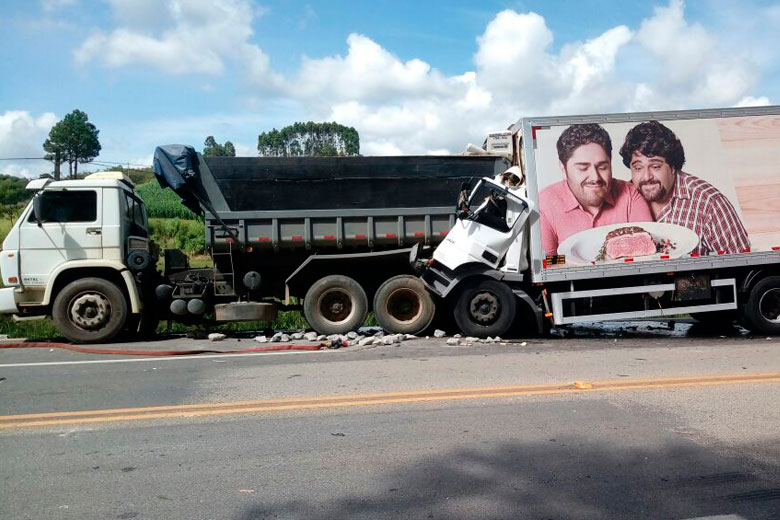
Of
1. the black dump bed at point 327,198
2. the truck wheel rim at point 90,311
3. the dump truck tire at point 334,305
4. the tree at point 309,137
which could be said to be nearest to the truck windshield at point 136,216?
the black dump bed at point 327,198

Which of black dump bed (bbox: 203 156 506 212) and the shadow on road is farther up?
black dump bed (bbox: 203 156 506 212)

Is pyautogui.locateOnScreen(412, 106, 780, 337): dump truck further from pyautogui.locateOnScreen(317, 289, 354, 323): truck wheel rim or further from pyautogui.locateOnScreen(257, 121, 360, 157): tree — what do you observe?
pyautogui.locateOnScreen(257, 121, 360, 157): tree

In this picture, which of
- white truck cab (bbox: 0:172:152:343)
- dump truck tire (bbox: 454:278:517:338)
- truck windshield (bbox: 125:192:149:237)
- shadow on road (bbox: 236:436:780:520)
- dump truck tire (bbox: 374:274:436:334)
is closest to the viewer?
shadow on road (bbox: 236:436:780:520)

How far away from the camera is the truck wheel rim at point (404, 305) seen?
11.1 metres

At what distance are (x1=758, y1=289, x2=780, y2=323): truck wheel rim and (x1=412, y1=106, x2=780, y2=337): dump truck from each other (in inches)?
1.7

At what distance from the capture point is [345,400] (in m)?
6.43

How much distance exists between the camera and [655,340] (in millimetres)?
10641

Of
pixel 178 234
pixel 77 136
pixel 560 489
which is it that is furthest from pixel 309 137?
pixel 560 489

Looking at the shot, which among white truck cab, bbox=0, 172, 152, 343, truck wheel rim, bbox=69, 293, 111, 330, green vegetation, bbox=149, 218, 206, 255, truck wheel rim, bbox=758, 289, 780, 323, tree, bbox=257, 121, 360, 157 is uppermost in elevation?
tree, bbox=257, 121, 360, 157

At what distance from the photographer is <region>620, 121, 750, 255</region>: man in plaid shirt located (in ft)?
34.2

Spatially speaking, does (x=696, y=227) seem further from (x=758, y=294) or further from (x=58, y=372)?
(x=58, y=372)

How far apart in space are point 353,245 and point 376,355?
2386mm

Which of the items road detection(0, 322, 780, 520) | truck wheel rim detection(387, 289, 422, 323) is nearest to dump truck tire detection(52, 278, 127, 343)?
road detection(0, 322, 780, 520)

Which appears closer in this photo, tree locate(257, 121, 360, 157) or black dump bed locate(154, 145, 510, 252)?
black dump bed locate(154, 145, 510, 252)
